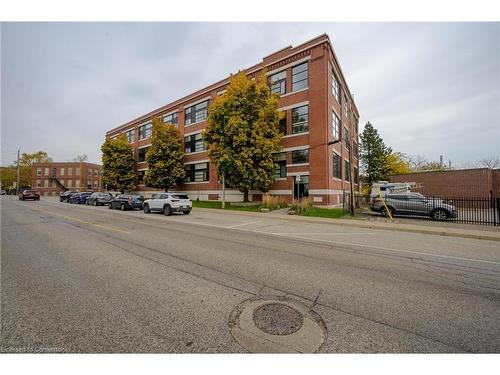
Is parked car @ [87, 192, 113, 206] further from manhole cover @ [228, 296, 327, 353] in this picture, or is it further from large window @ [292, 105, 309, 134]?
manhole cover @ [228, 296, 327, 353]

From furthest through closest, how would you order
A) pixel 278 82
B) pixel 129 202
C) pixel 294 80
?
1. pixel 278 82
2. pixel 294 80
3. pixel 129 202

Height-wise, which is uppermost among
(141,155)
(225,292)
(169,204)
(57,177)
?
(141,155)

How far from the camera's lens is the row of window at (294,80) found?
74.1ft

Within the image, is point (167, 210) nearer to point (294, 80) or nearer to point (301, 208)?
point (301, 208)

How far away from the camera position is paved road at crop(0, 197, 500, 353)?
2.65 meters

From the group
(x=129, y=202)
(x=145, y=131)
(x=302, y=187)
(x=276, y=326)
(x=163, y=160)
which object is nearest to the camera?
(x=276, y=326)

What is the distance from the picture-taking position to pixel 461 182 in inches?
1022

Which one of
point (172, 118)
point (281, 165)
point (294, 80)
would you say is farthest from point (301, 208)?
point (172, 118)

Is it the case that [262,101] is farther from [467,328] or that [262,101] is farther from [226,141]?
[467,328]

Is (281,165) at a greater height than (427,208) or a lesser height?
greater

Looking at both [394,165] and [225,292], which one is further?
[394,165]

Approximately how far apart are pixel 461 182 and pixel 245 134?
26.0 m

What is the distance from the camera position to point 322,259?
236 inches

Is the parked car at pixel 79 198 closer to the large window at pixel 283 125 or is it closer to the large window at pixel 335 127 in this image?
the large window at pixel 283 125
